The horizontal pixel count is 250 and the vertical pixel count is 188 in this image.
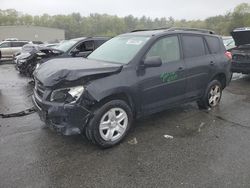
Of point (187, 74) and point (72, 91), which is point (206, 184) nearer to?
point (72, 91)

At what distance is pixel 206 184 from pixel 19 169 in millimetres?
2414

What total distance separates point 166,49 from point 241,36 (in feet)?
18.1

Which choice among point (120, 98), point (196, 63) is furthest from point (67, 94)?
point (196, 63)

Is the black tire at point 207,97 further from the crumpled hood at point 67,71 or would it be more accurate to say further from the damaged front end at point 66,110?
the damaged front end at point 66,110

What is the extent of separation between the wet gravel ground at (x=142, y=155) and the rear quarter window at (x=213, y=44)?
147cm

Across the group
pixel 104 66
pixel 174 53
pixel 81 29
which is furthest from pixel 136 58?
pixel 81 29

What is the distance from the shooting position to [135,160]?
3.91 meters

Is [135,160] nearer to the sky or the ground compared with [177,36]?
nearer to the ground

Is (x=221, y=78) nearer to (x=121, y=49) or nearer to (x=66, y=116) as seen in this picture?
(x=121, y=49)

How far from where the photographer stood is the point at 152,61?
451cm

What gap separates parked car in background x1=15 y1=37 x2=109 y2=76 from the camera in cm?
943

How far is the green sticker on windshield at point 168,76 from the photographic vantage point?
4883mm

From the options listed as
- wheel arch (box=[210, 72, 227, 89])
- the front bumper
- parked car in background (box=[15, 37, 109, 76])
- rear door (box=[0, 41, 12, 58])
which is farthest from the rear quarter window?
rear door (box=[0, 41, 12, 58])

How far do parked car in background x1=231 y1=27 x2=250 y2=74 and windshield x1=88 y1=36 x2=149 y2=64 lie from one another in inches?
209
